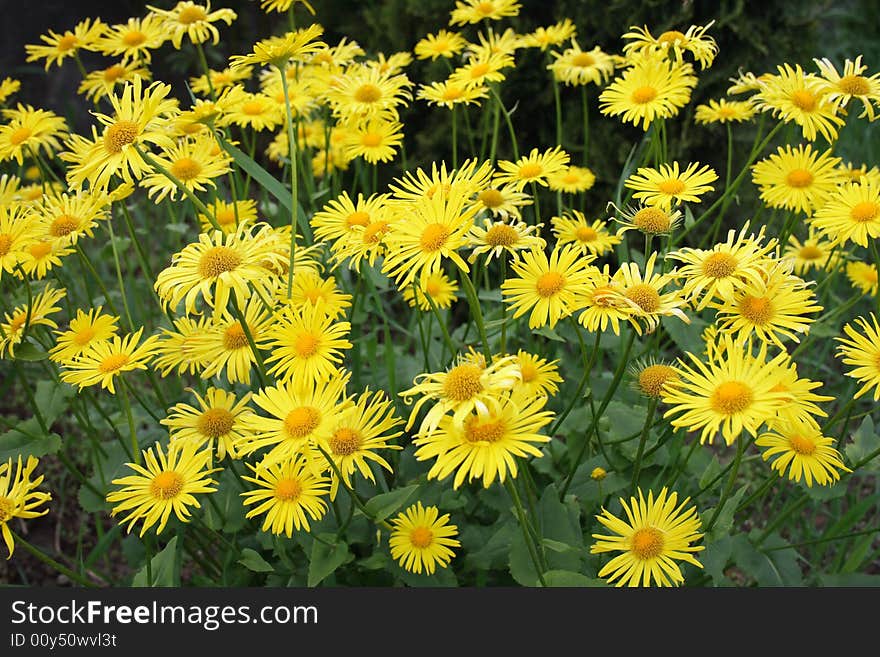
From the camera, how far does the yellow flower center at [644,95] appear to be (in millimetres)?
1475

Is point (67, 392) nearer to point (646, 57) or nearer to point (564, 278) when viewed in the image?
point (564, 278)

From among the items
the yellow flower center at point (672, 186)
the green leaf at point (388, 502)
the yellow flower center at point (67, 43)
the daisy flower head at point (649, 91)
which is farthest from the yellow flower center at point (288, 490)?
the yellow flower center at point (67, 43)

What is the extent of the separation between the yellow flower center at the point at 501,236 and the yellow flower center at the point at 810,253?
1.00 m

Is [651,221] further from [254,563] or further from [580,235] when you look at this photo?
[254,563]

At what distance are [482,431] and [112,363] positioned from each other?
65 centimetres

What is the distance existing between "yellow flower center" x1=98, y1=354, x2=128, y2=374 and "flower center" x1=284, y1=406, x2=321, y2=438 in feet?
1.11

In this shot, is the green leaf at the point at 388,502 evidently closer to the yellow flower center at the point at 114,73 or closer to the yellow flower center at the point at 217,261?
the yellow flower center at the point at 217,261

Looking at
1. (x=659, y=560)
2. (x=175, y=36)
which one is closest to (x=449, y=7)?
(x=175, y=36)

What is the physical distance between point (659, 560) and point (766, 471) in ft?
3.44

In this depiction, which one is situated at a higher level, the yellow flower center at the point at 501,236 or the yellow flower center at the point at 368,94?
the yellow flower center at the point at 368,94

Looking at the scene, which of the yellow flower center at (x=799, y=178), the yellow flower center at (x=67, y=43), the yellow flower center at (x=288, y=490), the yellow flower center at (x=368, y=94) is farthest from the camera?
the yellow flower center at (x=67, y=43)

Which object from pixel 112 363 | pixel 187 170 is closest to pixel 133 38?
pixel 187 170

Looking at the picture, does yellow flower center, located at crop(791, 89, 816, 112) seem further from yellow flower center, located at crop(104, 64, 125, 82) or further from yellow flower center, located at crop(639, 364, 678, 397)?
yellow flower center, located at crop(104, 64, 125, 82)

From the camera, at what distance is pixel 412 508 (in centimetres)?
129
